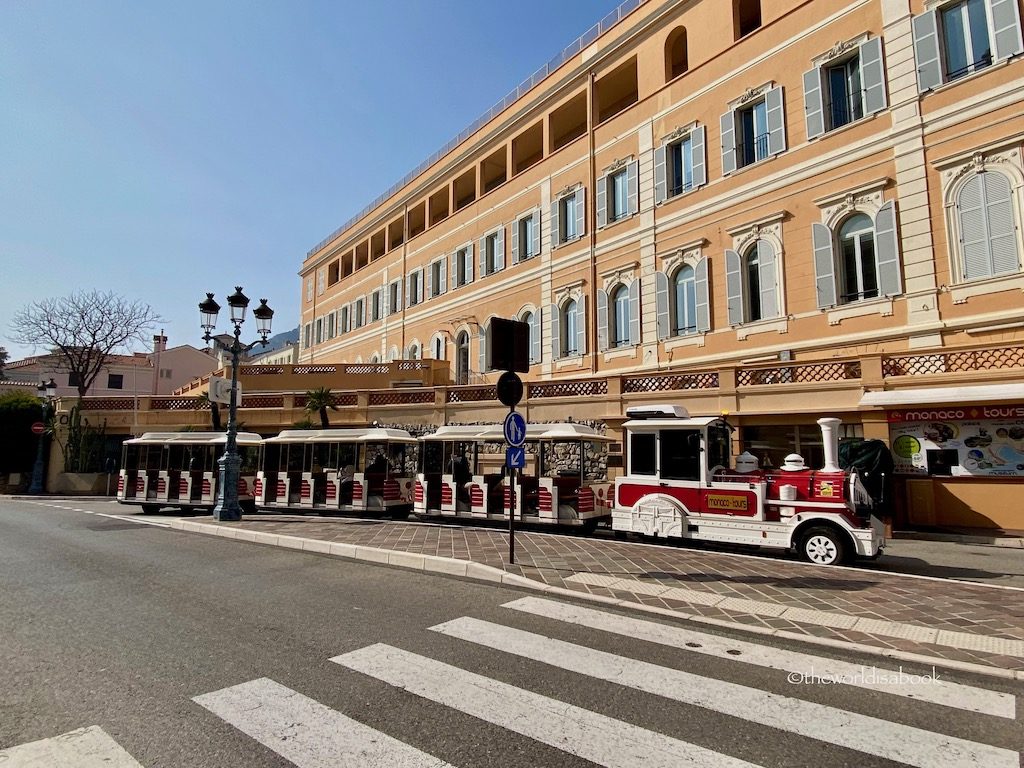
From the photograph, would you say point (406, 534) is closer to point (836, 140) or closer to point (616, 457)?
point (616, 457)

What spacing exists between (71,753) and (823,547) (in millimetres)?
8673

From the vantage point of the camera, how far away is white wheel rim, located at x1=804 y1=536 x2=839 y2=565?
8305 mm

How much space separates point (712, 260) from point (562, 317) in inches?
273

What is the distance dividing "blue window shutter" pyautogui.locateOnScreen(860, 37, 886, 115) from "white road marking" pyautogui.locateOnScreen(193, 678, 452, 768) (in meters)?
17.9

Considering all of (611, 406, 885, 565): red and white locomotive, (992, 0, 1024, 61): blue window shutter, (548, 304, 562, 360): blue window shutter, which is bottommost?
(611, 406, 885, 565): red and white locomotive

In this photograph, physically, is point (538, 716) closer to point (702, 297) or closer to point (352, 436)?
point (352, 436)

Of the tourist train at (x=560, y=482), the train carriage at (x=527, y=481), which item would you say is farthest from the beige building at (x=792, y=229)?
Result: the train carriage at (x=527, y=481)

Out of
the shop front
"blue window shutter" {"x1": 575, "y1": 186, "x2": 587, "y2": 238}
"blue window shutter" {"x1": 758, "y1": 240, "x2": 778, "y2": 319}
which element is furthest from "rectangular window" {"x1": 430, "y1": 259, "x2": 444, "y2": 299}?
the shop front

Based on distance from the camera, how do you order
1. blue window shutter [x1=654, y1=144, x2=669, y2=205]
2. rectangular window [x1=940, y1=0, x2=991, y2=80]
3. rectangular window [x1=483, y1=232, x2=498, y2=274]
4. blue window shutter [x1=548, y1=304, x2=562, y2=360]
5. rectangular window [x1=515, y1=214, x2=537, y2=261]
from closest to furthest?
rectangular window [x1=940, y1=0, x2=991, y2=80] → blue window shutter [x1=654, y1=144, x2=669, y2=205] → blue window shutter [x1=548, y1=304, x2=562, y2=360] → rectangular window [x1=515, y1=214, x2=537, y2=261] → rectangular window [x1=483, y1=232, x2=498, y2=274]

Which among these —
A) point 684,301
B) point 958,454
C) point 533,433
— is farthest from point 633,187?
point 958,454

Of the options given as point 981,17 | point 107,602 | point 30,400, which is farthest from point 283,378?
point 981,17

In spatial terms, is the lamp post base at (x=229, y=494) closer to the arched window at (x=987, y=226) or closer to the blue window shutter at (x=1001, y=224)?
the arched window at (x=987, y=226)

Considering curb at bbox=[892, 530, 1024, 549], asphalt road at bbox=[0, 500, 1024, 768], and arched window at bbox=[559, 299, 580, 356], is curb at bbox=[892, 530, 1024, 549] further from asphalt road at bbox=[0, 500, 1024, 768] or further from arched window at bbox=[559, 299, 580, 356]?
arched window at bbox=[559, 299, 580, 356]

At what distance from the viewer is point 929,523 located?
40.2 feet
